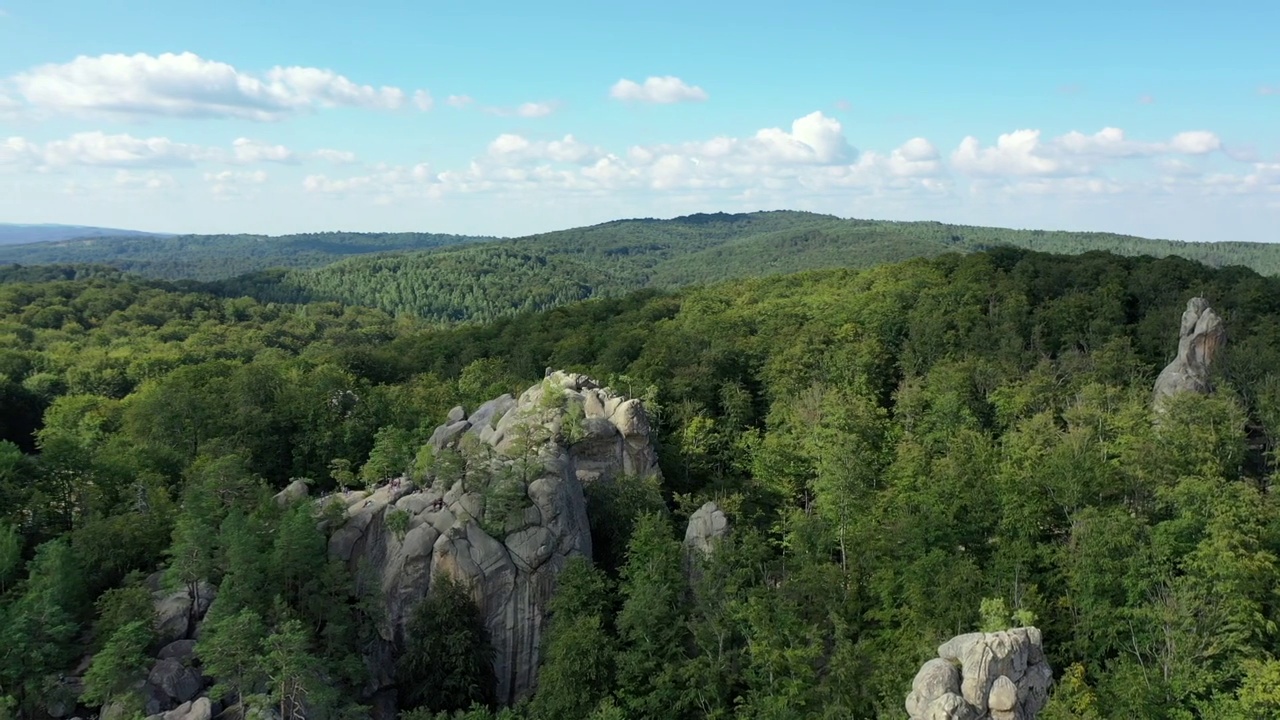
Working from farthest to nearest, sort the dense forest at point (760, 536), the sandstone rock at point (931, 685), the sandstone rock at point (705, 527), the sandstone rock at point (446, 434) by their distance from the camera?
A: the sandstone rock at point (446, 434) → the sandstone rock at point (705, 527) → the dense forest at point (760, 536) → the sandstone rock at point (931, 685)

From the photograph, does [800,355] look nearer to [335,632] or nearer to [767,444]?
[767,444]

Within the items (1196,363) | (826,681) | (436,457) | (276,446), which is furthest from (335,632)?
(1196,363)

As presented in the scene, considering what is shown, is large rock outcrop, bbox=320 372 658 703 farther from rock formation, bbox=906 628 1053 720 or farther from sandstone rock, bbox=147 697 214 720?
rock formation, bbox=906 628 1053 720

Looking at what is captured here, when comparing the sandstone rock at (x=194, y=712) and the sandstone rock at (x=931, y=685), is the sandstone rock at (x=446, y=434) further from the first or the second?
the sandstone rock at (x=931, y=685)

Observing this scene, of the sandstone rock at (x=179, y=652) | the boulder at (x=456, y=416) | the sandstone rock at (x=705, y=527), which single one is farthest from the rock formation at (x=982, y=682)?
the boulder at (x=456, y=416)

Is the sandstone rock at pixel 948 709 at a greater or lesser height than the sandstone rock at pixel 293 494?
lesser

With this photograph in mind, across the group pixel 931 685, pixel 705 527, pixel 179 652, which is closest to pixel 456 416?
pixel 705 527

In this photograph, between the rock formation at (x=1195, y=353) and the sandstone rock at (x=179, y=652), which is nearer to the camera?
the sandstone rock at (x=179, y=652)
